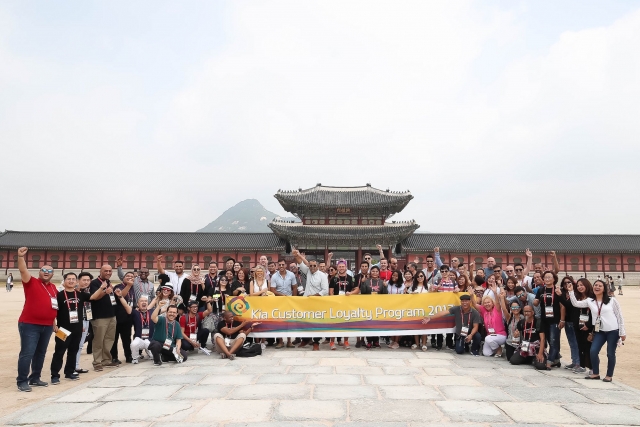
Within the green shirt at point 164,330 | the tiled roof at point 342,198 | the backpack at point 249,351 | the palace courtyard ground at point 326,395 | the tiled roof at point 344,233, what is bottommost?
the backpack at point 249,351

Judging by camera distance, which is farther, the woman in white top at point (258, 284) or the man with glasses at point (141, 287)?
the woman in white top at point (258, 284)

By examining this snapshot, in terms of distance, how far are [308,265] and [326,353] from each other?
215cm

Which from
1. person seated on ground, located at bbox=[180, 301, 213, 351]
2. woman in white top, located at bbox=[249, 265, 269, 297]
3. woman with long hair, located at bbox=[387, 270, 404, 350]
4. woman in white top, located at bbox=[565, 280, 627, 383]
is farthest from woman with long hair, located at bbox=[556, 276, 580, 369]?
person seated on ground, located at bbox=[180, 301, 213, 351]

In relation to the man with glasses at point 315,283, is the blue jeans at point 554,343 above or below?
below

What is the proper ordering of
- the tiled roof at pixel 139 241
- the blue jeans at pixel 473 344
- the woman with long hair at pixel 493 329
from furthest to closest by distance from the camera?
1. the tiled roof at pixel 139 241
2. the blue jeans at pixel 473 344
3. the woman with long hair at pixel 493 329

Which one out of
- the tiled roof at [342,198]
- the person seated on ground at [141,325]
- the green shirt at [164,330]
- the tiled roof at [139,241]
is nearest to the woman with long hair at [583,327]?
the green shirt at [164,330]

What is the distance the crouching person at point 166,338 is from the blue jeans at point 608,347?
703 cm

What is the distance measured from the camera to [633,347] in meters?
10.4

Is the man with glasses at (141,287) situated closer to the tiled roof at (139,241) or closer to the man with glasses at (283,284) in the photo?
the man with glasses at (283,284)

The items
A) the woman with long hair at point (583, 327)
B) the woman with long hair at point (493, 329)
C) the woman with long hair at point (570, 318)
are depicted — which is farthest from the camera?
the woman with long hair at point (493, 329)

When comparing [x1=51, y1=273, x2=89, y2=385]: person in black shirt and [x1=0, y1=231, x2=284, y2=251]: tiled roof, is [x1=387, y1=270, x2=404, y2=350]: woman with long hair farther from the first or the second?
[x1=0, y1=231, x2=284, y2=251]: tiled roof

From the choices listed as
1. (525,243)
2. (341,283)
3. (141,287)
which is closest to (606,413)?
(341,283)

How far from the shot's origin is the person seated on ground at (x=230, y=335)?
26.8 ft

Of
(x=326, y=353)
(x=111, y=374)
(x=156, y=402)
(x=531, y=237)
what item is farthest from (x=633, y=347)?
(x=531, y=237)
